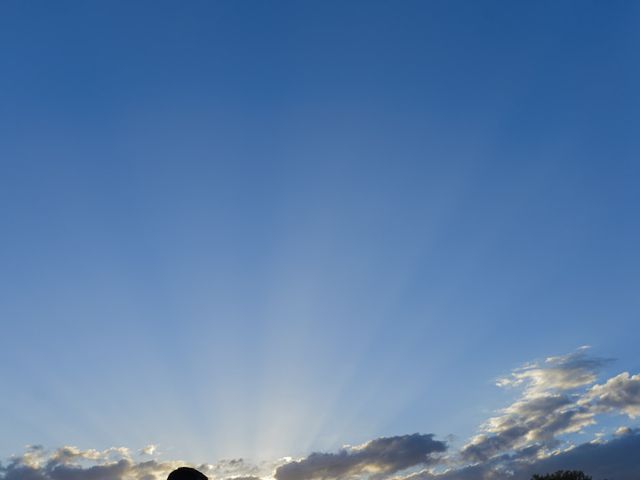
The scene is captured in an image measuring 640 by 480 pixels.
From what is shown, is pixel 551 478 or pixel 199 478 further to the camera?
pixel 551 478

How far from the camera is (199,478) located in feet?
64.1

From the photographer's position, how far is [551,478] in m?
116

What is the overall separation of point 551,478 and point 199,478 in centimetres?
11927
